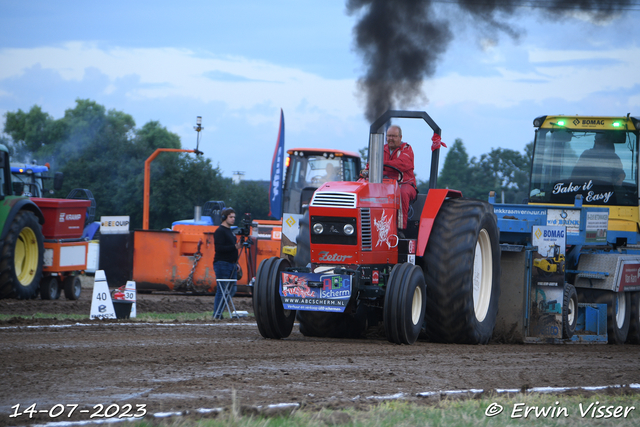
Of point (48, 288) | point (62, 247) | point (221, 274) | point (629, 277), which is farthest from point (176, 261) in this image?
point (629, 277)

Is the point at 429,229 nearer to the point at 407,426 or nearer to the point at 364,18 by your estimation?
the point at 364,18

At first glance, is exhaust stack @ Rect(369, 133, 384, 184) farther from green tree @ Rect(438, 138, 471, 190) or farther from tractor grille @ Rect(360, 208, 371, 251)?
green tree @ Rect(438, 138, 471, 190)

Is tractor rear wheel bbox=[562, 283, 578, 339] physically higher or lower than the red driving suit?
lower

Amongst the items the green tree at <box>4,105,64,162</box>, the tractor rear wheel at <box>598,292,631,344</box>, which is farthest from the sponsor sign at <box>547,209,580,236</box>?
the green tree at <box>4,105,64,162</box>

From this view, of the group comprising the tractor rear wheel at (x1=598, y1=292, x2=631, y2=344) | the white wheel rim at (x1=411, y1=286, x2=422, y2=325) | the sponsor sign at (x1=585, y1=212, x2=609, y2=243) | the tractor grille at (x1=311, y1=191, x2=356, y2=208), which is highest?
the tractor grille at (x1=311, y1=191, x2=356, y2=208)

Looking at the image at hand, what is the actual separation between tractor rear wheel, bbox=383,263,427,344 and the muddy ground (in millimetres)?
152

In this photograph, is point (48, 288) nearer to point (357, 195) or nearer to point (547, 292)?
point (357, 195)

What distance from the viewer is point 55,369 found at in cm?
578

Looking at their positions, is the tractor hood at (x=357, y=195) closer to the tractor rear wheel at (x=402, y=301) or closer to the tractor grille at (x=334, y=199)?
the tractor grille at (x=334, y=199)

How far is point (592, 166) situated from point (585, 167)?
118 millimetres

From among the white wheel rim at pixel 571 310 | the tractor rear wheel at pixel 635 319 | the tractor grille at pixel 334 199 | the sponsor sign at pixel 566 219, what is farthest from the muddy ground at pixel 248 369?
the tractor rear wheel at pixel 635 319

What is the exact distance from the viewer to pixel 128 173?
177 feet

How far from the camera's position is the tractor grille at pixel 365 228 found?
→ 314 inches

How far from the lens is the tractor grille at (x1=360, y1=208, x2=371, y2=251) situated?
799 cm
